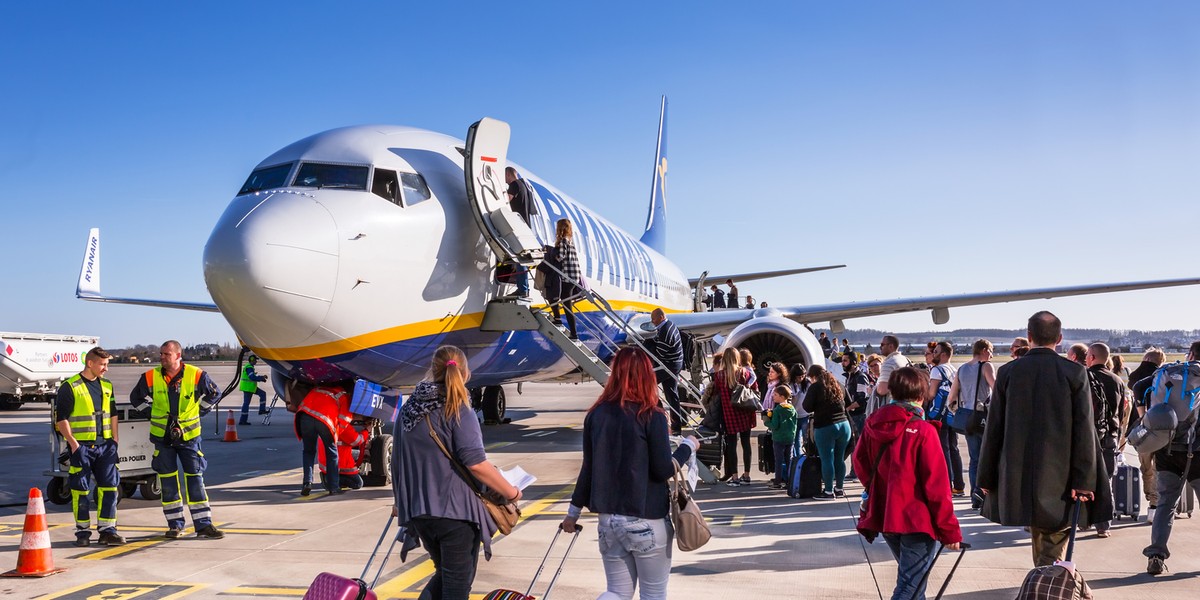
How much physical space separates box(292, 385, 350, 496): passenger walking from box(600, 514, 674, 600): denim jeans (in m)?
6.04

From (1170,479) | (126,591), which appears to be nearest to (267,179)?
(126,591)

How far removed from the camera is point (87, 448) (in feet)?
23.7

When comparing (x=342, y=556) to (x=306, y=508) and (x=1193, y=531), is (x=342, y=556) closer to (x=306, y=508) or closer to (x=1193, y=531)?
(x=306, y=508)

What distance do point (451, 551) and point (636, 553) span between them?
2.73 feet

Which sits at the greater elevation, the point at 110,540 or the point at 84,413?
the point at 84,413

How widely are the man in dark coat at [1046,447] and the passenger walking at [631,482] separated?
1.72 m

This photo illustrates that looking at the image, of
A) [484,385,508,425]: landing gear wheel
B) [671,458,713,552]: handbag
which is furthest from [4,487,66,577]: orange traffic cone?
[484,385,508,425]: landing gear wheel

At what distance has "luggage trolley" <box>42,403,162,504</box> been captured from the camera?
9.11 metres

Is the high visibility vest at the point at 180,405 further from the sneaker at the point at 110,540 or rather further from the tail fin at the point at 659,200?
the tail fin at the point at 659,200

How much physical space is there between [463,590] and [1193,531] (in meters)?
6.49

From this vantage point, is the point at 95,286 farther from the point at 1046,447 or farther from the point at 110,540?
the point at 1046,447

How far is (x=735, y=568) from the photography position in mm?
6227

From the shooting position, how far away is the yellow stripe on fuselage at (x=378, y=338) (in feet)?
27.1

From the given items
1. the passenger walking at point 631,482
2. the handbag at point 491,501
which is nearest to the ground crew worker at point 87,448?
the handbag at point 491,501
